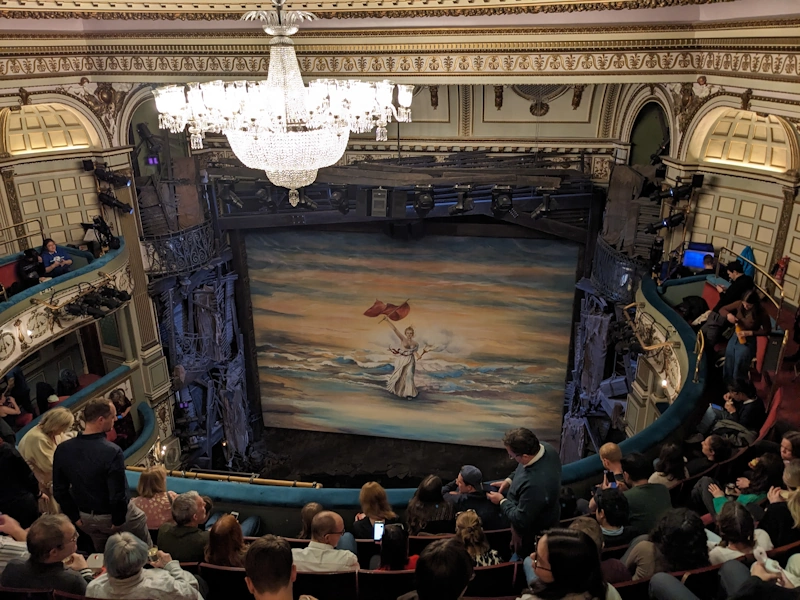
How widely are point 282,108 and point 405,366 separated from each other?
7764mm

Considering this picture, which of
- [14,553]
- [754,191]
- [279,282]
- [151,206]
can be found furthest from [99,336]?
[754,191]

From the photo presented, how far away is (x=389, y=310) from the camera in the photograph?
12.2 meters

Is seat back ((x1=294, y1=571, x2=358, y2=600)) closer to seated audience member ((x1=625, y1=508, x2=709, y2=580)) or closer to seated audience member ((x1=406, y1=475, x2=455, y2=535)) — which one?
seated audience member ((x1=406, y1=475, x2=455, y2=535))

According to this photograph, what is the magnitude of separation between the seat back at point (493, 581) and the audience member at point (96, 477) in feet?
6.43

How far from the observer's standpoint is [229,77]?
949cm

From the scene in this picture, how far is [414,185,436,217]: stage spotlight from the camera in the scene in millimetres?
10695

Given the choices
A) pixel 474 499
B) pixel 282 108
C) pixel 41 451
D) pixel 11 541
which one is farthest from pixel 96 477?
pixel 282 108

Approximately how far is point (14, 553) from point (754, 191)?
911 centimetres

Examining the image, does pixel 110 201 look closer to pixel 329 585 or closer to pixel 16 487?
pixel 16 487

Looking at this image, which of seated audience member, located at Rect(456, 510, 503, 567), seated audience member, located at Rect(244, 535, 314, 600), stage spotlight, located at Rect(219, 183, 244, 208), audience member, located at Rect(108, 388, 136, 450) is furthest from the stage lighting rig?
seated audience member, located at Rect(244, 535, 314, 600)

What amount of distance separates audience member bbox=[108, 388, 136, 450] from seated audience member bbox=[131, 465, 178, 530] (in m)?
5.05

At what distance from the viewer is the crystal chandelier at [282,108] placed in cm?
529

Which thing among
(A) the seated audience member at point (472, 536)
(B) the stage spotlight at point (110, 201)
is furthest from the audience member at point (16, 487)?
(B) the stage spotlight at point (110, 201)

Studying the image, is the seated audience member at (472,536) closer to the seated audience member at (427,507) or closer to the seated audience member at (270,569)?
the seated audience member at (427,507)
